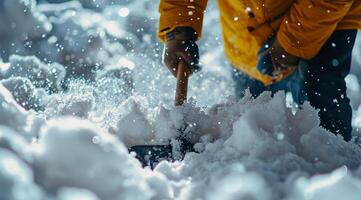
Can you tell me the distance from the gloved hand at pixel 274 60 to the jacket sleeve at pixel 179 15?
438 mm

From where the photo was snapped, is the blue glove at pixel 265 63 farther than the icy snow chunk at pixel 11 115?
Yes

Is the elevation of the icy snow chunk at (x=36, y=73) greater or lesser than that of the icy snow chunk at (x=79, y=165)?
lesser

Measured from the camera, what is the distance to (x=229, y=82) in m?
6.27

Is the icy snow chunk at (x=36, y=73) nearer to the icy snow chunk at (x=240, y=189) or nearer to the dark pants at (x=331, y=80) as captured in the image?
the dark pants at (x=331, y=80)

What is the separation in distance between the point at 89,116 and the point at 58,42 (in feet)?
16.0

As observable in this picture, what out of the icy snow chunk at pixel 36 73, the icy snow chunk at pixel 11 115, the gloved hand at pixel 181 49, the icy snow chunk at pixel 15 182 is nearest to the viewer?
the icy snow chunk at pixel 15 182

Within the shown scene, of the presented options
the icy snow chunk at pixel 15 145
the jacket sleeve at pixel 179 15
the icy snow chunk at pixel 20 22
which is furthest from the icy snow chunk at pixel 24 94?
the icy snow chunk at pixel 20 22

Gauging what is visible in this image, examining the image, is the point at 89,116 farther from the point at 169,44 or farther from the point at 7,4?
the point at 7,4

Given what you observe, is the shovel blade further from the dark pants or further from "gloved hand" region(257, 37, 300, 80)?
the dark pants

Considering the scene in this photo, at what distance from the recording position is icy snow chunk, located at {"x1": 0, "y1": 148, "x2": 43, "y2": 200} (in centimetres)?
91

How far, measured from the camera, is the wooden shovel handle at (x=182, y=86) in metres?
2.55

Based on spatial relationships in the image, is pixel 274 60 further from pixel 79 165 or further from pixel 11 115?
pixel 79 165

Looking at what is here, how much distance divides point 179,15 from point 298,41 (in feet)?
2.48

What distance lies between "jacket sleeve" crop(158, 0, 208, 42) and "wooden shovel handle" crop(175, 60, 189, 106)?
44cm
